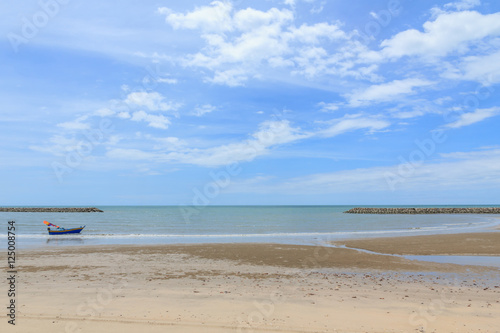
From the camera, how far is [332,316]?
397 inches

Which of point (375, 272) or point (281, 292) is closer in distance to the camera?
point (281, 292)

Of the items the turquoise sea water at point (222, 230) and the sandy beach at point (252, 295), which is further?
the turquoise sea water at point (222, 230)

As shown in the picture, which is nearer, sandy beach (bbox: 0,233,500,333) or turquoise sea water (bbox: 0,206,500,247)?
sandy beach (bbox: 0,233,500,333)

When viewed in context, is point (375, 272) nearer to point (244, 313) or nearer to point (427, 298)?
point (427, 298)

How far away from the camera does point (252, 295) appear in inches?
497

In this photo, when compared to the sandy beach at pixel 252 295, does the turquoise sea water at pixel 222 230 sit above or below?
below

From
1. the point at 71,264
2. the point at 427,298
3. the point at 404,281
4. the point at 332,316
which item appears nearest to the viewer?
the point at 332,316

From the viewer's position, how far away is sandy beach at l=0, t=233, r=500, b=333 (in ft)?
31.0

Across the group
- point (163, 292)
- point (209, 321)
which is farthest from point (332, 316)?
point (163, 292)

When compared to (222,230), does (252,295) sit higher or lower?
higher

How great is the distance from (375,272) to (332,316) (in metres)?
8.43

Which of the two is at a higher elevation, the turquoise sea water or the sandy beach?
the sandy beach

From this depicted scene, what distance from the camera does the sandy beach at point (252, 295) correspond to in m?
9.44

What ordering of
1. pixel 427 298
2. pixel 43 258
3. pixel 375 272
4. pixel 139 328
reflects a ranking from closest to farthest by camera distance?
pixel 139 328, pixel 427 298, pixel 375 272, pixel 43 258
